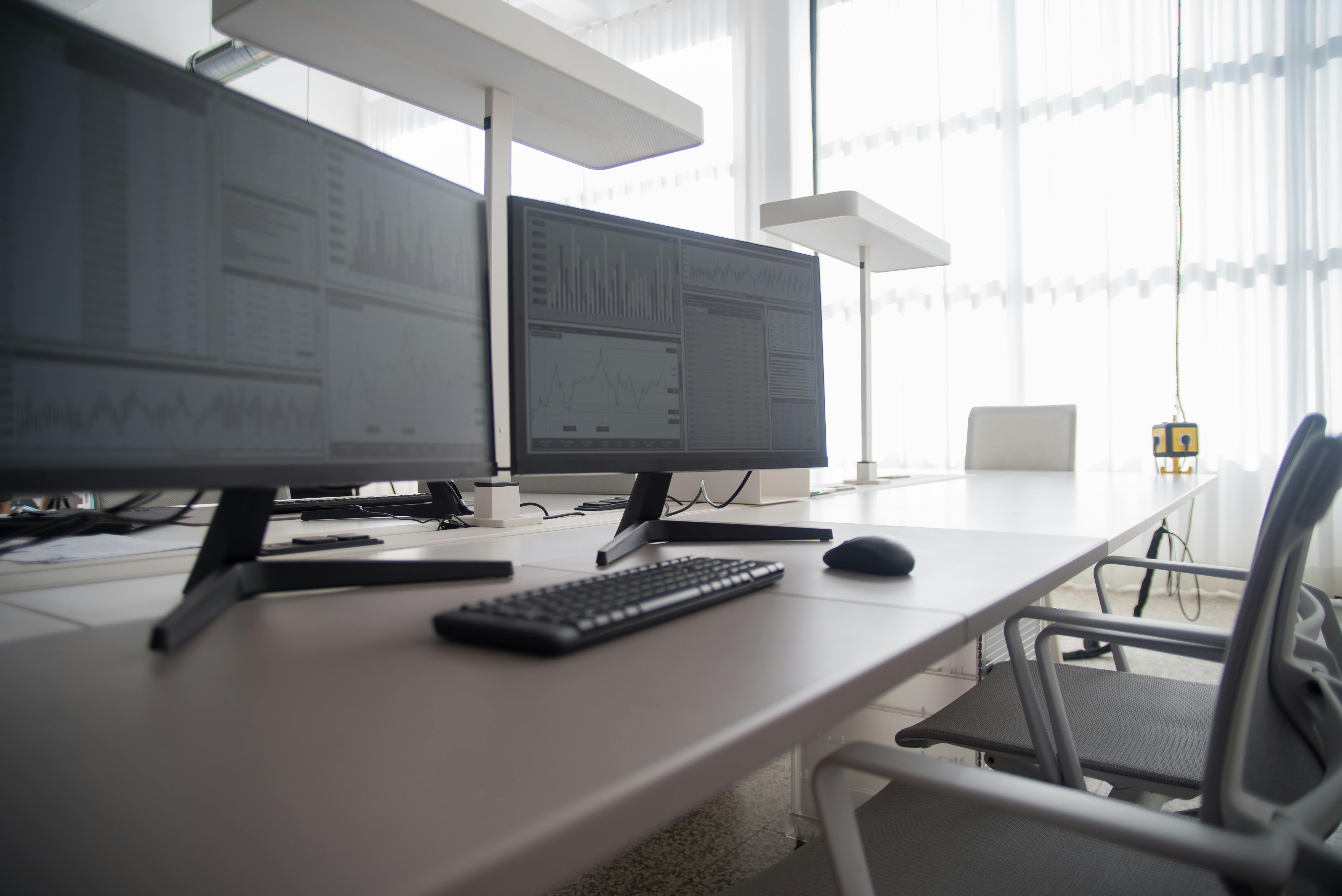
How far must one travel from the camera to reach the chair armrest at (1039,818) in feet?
1.58

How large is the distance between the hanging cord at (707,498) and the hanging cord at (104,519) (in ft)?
2.96

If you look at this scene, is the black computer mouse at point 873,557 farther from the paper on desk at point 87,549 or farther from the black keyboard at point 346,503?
the black keyboard at point 346,503

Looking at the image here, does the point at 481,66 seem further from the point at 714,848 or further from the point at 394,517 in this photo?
the point at 714,848

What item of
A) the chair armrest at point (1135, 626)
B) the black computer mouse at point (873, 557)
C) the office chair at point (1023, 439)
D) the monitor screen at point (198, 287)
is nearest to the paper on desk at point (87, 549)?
the monitor screen at point (198, 287)

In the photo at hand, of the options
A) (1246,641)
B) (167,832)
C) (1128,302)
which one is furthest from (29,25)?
(1128,302)

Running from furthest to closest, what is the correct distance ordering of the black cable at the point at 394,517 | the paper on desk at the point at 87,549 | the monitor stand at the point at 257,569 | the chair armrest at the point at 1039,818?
the black cable at the point at 394,517 < the paper on desk at the point at 87,549 < the monitor stand at the point at 257,569 < the chair armrest at the point at 1039,818

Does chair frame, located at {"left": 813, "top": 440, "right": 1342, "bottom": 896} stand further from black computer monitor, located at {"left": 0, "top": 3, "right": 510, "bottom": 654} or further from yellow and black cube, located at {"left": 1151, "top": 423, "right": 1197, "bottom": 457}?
yellow and black cube, located at {"left": 1151, "top": 423, "right": 1197, "bottom": 457}

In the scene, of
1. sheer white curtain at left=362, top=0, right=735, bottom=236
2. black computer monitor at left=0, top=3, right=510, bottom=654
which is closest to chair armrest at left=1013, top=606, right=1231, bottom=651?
black computer monitor at left=0, top=3, right=510, bottom=654

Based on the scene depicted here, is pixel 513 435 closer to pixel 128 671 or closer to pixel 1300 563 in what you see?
pixel 128 671

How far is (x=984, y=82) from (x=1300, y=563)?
167 inches

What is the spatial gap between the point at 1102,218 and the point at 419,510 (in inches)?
146

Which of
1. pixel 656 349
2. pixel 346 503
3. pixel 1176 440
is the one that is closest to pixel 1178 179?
pixel 1176 440

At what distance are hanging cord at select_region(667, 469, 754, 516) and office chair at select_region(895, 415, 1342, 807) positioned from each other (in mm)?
568

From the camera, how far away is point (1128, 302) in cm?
377
